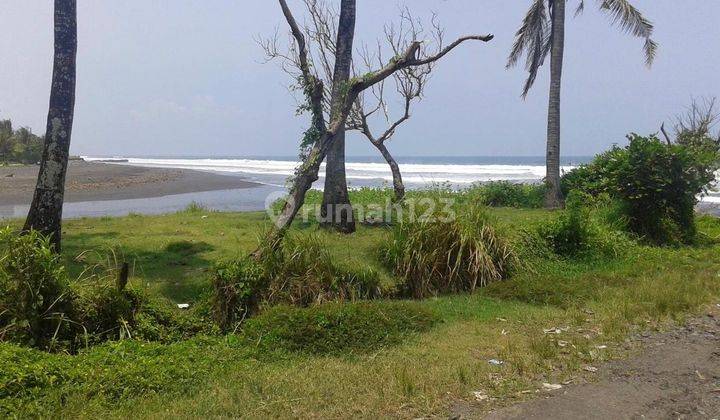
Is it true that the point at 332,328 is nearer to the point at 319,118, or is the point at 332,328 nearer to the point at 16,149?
the point at 319,118

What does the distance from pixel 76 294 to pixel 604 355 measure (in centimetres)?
505

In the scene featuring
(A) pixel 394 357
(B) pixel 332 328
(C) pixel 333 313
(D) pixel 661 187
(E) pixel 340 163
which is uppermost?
(E) pixel 340 163

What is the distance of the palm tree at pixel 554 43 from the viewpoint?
17.0m

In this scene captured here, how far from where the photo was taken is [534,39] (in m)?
19.0

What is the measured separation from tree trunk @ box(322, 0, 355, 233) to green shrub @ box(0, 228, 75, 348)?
20.9 feet

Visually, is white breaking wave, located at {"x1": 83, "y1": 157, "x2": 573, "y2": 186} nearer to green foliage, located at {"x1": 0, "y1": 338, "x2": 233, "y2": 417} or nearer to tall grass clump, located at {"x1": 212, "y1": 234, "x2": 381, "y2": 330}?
tall grass clump, located at {"x1": 212, "y1": 234, "x2": 381, "y2": 330}

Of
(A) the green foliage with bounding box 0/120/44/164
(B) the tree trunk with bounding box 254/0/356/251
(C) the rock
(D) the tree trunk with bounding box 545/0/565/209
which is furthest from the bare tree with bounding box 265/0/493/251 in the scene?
(A) the green foliage with bounding box 0/120/44/164

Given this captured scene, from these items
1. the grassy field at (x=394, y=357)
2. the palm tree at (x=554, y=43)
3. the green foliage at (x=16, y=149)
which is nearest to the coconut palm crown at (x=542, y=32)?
the palm tree at (x=554, y=43)

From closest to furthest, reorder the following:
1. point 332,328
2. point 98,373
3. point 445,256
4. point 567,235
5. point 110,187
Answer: point 98,373
point 332,328
point 445,256
point 567,235
point 110,187

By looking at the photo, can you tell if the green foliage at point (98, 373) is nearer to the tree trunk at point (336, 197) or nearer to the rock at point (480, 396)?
the rock at point (480, 396)

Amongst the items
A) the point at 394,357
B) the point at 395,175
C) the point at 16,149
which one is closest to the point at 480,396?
the point at 394,357

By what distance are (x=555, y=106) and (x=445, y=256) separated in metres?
10.9

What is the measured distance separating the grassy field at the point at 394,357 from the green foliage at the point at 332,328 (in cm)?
11

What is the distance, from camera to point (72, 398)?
4238 mm
